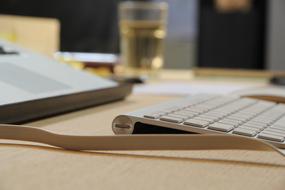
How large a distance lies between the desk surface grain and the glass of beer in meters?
0.91

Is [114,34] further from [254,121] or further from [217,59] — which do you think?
[217,59]

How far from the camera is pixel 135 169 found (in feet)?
1.09

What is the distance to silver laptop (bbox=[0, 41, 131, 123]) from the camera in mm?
484

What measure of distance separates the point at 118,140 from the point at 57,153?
46 mm

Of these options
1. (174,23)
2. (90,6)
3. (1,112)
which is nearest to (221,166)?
(1,112)

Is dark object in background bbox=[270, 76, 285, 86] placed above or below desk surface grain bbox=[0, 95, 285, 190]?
below

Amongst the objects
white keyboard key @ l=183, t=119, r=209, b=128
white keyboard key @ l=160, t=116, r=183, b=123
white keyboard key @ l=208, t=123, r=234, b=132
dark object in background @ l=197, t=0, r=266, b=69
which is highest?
white keyboard key @ l=160, t=116, r=183, b=123

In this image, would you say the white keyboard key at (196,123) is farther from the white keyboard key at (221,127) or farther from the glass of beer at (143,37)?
the glass of beer at (143,37)

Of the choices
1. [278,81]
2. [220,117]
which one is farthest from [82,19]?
[220,117]

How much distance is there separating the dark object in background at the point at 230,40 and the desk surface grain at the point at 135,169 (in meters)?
2.75

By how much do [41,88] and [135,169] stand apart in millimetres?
252

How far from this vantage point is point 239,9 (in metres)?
3.23

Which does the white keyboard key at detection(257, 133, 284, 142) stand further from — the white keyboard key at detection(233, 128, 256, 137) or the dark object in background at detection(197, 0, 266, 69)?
the dark object in background at detection(197, 0, 266, 69)

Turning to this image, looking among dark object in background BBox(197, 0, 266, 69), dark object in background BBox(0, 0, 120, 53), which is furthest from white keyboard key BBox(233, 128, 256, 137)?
dark object in background BBox(197, 0, 266, 69)
